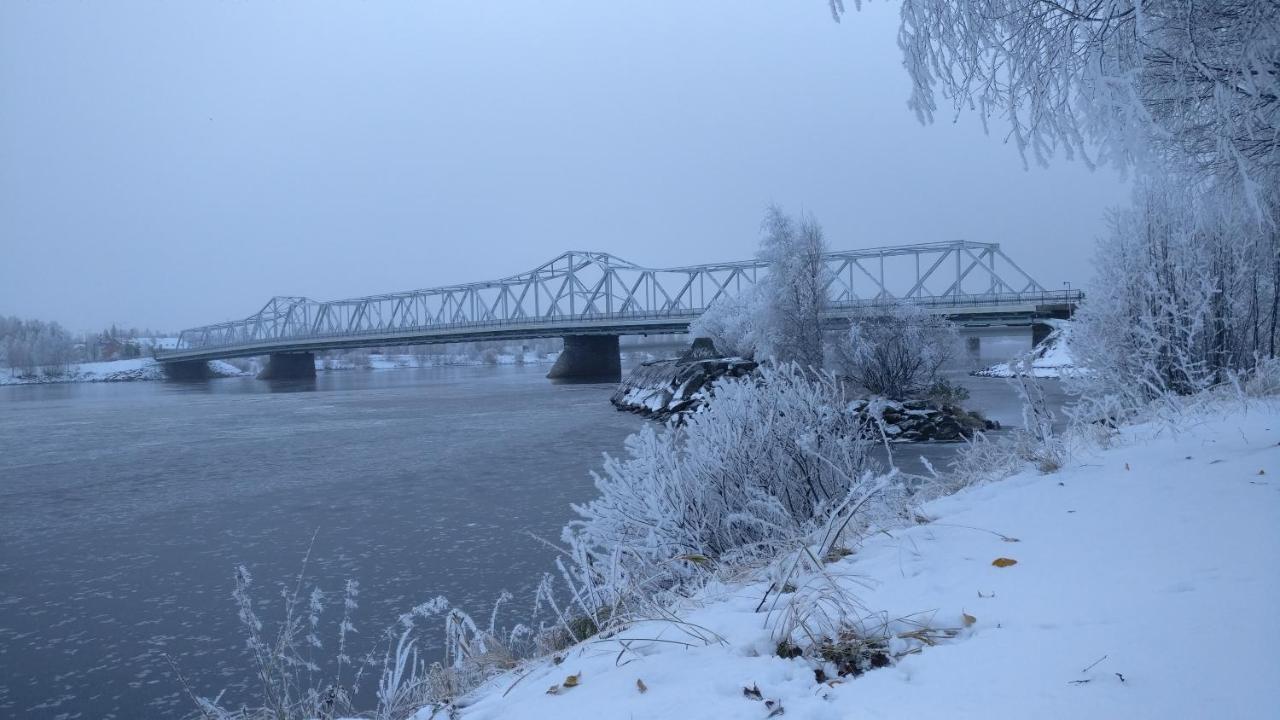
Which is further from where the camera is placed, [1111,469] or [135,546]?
[135,546]

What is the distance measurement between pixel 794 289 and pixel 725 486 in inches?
962

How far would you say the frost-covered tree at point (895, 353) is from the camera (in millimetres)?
25953

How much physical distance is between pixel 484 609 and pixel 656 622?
3.62 meters

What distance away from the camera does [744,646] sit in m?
3.14

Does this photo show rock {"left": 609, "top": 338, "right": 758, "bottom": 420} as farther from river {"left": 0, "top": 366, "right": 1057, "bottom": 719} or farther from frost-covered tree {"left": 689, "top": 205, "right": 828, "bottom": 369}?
river {"left": 0, "top": 366, "right": 1057, "bottom": 719}

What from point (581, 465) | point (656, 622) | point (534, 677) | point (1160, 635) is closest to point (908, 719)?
point (1160, 635)

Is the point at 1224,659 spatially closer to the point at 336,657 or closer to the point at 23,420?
the point at 336,657

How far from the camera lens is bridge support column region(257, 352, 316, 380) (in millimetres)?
89438

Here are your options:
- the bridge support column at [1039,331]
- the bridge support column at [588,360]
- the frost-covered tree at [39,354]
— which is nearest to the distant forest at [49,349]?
the frost-covered tree at [39,354]

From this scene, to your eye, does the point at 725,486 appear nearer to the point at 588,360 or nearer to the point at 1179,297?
the point at 1179,297

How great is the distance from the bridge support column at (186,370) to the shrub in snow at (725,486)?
108 m

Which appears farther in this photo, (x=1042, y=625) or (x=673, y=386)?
→ (x=673, y=386)

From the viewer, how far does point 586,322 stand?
60.9 m

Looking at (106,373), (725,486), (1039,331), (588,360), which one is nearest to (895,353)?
(725,486)
